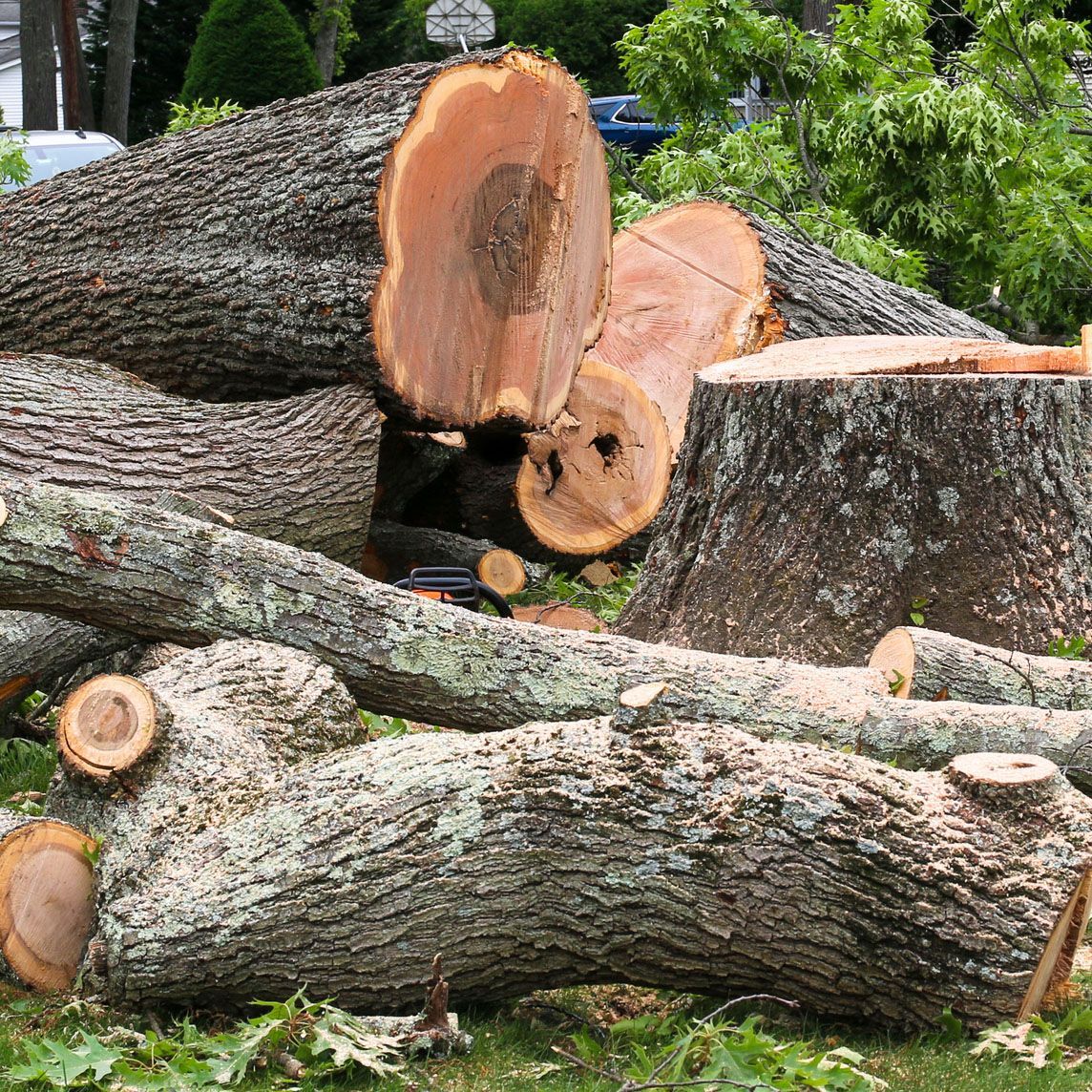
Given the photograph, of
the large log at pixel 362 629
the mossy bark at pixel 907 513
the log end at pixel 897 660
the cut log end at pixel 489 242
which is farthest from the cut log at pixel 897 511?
the cut log end at pixel 489 242

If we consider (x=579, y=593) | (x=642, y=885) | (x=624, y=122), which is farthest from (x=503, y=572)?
(x=624, y=122)

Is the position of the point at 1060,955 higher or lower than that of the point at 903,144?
lower

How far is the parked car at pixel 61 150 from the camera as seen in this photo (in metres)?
14.5

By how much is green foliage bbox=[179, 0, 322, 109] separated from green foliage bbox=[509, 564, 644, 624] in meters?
13.8

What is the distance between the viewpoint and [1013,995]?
2486mm

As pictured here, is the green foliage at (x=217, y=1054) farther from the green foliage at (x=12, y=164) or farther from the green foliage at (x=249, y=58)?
the green foliage at (x=249, y=58)

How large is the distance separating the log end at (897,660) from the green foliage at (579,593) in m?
2.24

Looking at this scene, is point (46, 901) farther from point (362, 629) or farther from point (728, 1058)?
point (728, 1058)

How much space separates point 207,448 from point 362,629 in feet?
6.15

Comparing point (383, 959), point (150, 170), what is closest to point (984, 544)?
point (383, 959)

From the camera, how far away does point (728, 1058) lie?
2.34 m

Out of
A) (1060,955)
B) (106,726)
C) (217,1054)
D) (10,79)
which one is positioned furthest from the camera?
(10,79)

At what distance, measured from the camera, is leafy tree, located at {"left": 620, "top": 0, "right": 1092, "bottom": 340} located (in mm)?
8461

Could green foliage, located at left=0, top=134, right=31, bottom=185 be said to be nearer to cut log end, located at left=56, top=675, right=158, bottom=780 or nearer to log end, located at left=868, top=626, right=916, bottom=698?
cut log end, located at left=56, top=675, right=158, bottom=780
